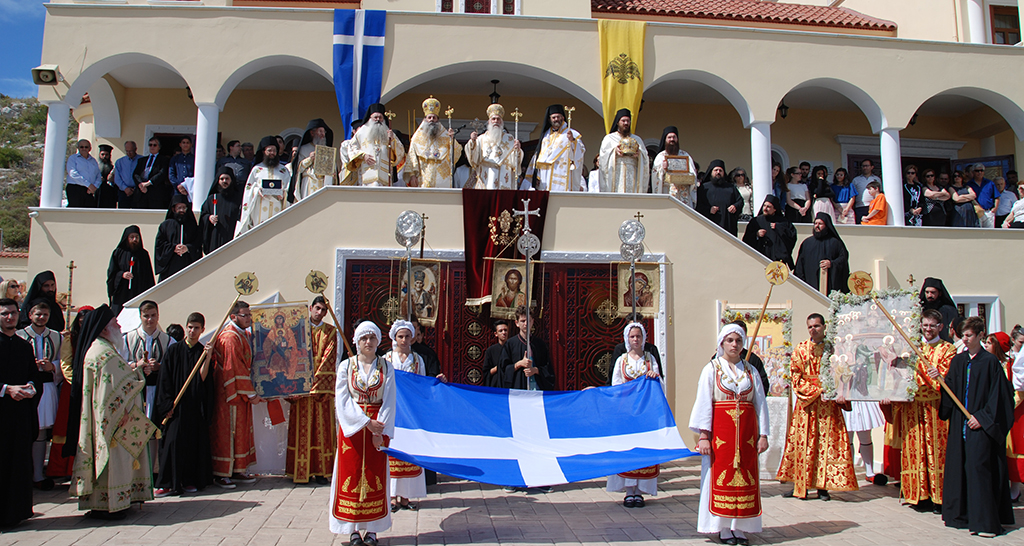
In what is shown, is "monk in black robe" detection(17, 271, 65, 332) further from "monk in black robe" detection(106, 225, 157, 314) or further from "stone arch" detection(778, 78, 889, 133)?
"stone arch" detection(778, 78, 889, 133)

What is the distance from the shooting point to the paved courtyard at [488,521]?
224 inches

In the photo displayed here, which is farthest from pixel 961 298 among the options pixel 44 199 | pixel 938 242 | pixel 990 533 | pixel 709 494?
pixel 44 199

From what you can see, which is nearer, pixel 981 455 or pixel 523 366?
pixel 981 455

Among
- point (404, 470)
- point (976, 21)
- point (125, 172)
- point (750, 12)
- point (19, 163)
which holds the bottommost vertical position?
point (404, 470)

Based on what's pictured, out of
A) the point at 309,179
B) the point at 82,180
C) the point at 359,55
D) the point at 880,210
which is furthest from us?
the point at 880,210

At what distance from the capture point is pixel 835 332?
23.8 feet

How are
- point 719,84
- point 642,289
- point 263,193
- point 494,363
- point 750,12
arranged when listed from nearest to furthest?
point 494,363 < point 642,289 < point 263,193 < point 719,84 < point 750,12

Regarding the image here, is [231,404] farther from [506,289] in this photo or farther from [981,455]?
[981,455]

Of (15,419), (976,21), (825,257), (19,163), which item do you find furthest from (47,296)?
(19,163)

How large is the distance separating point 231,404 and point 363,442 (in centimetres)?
266

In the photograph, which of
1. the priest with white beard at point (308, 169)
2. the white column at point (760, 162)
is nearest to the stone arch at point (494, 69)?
the priest with white beard at point (308, 169)

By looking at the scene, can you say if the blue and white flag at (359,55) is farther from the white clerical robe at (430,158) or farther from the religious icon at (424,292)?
the religious icon at (424,292)

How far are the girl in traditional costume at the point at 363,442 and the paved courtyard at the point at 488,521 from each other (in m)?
0.25

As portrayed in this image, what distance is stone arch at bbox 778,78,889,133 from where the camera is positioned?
43.0ft
